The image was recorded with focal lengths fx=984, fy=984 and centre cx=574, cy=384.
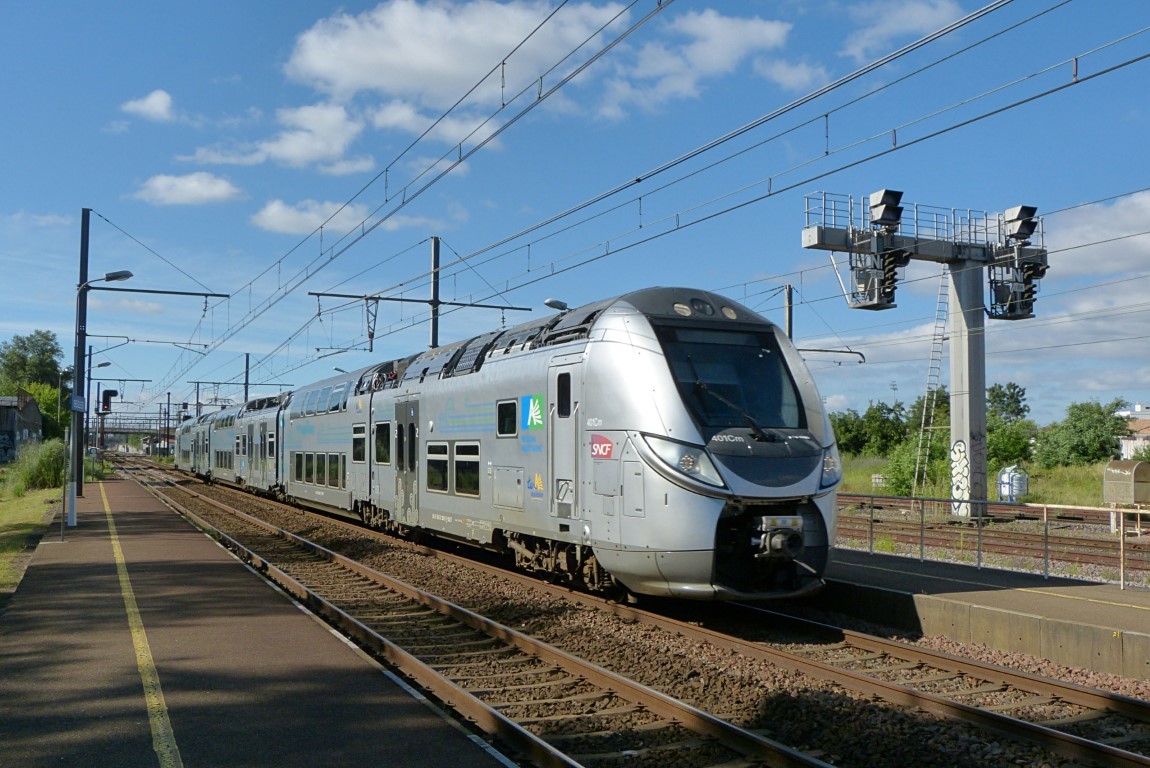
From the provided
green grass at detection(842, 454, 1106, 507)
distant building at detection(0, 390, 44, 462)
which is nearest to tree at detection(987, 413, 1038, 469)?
green grass at detection(842, 454, 1106, 507)

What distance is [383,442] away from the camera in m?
18.7

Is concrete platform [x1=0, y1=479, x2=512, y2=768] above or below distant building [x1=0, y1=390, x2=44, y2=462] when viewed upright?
below

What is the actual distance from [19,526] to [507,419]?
1543 cm

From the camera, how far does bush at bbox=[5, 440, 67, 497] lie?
3557 cm

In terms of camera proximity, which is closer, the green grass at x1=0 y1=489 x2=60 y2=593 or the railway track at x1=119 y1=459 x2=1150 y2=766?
the railway track at x1=119 y1=459 x2=1150 y2=766

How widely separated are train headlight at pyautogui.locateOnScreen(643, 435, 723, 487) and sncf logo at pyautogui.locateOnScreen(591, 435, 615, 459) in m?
0.69

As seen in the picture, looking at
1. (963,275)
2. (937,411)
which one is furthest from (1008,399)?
(963,275)

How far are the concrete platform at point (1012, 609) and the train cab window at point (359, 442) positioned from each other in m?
10.1

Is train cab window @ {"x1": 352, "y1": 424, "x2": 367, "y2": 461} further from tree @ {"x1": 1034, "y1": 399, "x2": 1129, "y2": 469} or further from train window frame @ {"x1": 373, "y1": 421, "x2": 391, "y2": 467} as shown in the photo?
tree @ {"x1": 1034, "y1": 399, "x2": 1129, "y2": 469}

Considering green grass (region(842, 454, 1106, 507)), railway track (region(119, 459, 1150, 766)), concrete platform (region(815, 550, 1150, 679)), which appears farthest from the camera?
green grass (region(842, 454, 1106, 507))

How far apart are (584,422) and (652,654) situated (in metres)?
2.69

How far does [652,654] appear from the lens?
9234 millimetres

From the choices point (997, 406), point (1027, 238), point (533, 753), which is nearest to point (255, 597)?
point (533, 753)

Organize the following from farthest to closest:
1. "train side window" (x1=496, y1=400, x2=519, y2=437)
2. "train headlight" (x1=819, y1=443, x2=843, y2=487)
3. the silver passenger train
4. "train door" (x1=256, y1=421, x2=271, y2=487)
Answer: "train door" (x1=256, y1=421, x2=271, y2=487)
"train side window" (x1=496, y1=400, x2=519, y2=437)
"train headlight" (x1=819, y1=443, x2=843, y2=487)
the silver passenger train
